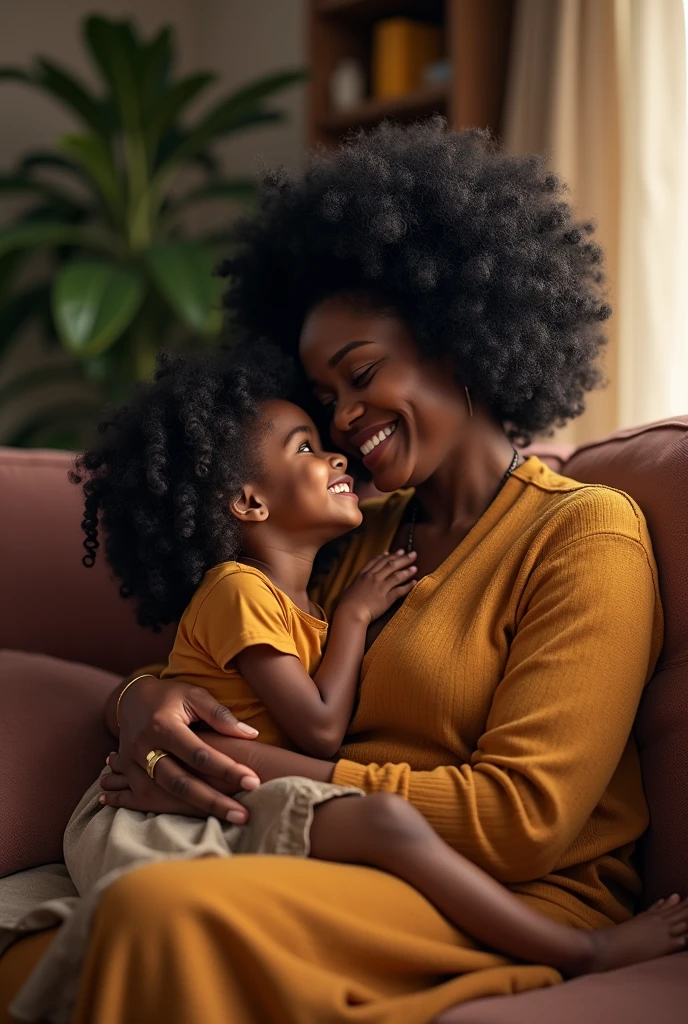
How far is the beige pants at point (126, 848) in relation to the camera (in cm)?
109

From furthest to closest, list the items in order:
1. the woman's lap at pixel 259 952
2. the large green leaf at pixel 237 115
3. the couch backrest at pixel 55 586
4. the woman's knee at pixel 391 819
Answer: the large green leaf at pixel 237 115 < the couch backrest at pixel 55 586 < the woman's knee at pixel 391 819 < the woman's lap at pixel 259 952

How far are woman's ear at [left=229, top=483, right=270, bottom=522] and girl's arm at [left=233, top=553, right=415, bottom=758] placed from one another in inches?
7.8

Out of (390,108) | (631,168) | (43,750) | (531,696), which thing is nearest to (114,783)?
(43,750)

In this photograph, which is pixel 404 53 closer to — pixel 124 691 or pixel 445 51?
pixel 445 51

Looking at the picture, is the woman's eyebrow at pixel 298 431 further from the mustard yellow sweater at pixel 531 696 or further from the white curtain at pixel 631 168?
the white curtain at pixel 631 168

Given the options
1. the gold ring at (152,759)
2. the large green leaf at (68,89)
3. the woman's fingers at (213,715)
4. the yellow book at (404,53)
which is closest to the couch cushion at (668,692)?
the woman's fingers at (213,715)

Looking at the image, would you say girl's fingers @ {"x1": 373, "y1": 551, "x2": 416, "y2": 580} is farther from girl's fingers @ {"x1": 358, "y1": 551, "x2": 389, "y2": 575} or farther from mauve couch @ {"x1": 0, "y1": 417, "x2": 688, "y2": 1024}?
mauve couch @ {"x1": 0, "y1": 417, "x2": 688, "y2": 1024}

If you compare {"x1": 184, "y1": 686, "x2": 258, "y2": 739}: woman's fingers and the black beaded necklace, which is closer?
{"x1": 184, "y1": 686, "x2": 258, "y2": 739}: woman's fingers

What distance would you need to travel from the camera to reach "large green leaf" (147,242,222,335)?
300cm

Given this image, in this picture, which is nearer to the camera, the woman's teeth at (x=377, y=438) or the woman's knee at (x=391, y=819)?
the woman's knee at (x=391, y=819)

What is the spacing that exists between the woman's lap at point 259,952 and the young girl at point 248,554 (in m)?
0.14

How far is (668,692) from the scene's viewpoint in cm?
138

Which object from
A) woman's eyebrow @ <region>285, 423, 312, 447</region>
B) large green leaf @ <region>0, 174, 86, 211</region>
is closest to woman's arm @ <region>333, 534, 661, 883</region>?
woman's eyebrow @ <region>285, 423, 312, 447</region>

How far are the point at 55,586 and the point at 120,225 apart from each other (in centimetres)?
203
